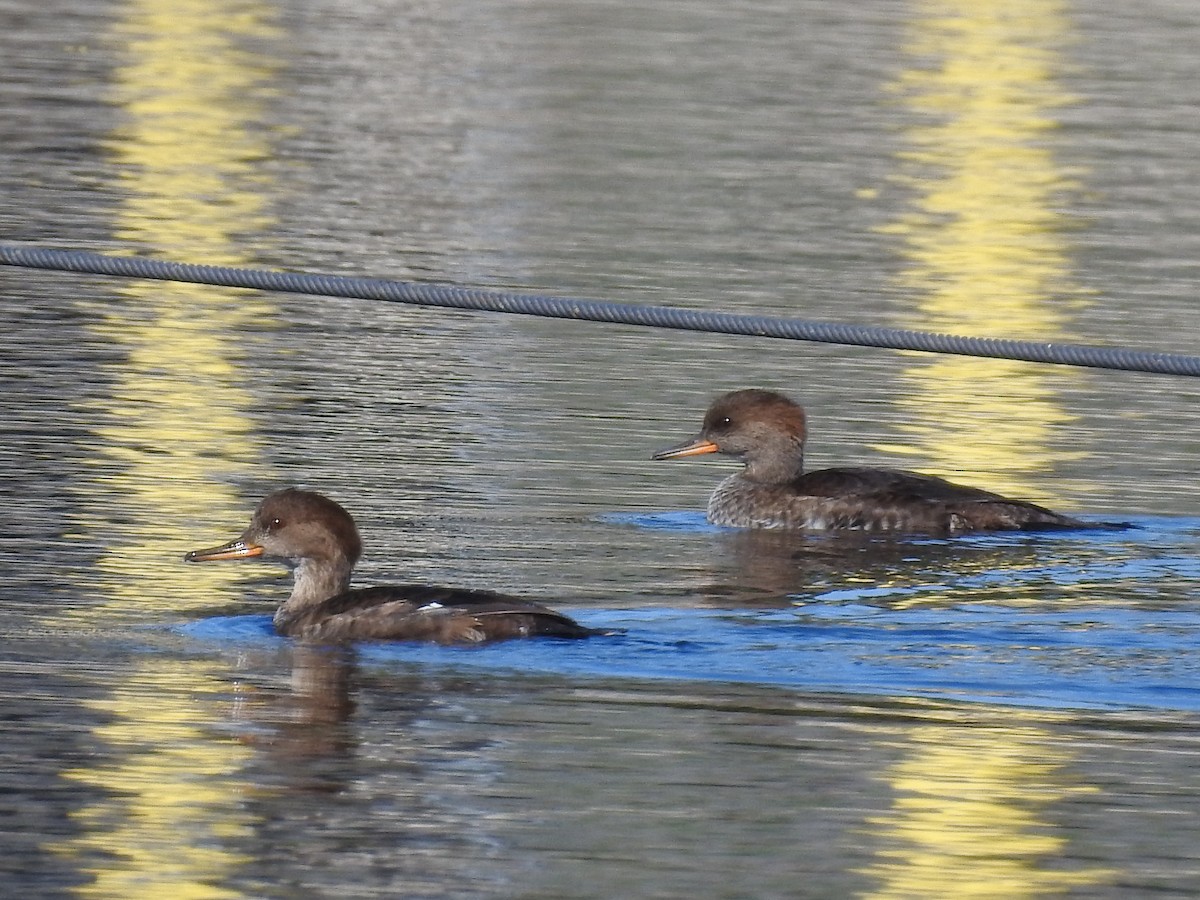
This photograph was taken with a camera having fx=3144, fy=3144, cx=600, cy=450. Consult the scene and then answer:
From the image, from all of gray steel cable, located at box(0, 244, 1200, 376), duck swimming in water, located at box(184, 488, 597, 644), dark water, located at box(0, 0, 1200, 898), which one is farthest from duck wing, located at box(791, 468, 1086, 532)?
duck swimming in water, located at box(184, 488, 597, 644)

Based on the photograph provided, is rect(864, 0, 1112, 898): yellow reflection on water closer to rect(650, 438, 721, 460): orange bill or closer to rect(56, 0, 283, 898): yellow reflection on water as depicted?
rect(650, 438, 721, 460): orange bill

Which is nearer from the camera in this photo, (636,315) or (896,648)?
(896,648)

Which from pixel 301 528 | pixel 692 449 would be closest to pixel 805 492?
pixel 692 449

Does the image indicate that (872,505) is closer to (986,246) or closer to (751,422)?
(751,422)

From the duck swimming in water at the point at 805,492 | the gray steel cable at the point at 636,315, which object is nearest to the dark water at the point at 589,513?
the duck swimming in water at the point at 805,492

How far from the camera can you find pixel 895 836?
312 inches

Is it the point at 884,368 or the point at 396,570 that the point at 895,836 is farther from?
the point at 884,368

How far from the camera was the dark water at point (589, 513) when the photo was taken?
7.95 m

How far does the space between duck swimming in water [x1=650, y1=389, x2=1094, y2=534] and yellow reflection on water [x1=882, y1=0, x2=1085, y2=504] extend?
79 centimetres

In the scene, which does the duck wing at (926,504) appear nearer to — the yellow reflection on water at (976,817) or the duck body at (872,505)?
the duck body at (872,505)

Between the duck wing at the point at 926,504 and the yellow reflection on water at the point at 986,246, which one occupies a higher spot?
the duck wing at the point at 926,504

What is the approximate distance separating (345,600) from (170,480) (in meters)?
2.91

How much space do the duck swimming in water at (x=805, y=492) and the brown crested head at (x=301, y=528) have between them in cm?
271

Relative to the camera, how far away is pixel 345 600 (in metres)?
10.2
